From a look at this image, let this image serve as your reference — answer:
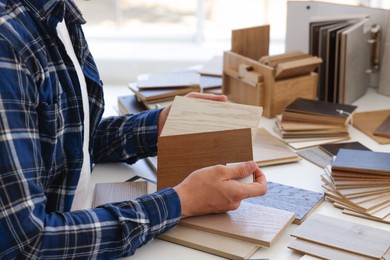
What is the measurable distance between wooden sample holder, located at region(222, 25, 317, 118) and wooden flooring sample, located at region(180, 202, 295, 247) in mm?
666

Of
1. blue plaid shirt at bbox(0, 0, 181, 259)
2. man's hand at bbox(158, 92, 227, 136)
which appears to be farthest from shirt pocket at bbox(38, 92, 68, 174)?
man's hand at bbox(158, 92, 227, 136)

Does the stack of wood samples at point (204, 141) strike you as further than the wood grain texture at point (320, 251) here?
Yes

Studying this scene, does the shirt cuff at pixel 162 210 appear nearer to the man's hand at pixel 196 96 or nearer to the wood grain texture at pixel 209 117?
the wood grain texture at pixel 209 117

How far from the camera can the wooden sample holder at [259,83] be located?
1.91 metres

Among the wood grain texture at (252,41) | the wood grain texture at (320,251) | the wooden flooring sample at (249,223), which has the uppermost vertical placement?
the wood grain texture at (252,41)

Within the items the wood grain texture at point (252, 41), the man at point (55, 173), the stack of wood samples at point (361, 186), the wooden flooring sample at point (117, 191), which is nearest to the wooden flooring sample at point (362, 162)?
the stack of wood samples at point (361, 186)

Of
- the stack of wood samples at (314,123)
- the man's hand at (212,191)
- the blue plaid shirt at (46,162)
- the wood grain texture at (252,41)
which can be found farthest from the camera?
the wood grain texture at (252,41)

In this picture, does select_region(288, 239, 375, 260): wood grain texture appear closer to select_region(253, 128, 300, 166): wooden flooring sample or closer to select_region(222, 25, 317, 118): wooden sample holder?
select_region(253, 128, 300, 166): wooden flooring sample

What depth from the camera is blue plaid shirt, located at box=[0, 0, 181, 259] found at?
1.01 metres

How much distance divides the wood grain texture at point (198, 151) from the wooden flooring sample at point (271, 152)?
28 cm

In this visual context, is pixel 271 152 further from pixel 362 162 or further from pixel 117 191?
pixel 117 191

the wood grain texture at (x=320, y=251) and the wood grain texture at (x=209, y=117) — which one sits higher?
the wood grain texture at (x=209, y=117)

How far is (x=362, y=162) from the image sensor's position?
4.62 ft

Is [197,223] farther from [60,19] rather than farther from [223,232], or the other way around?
[60,19]
